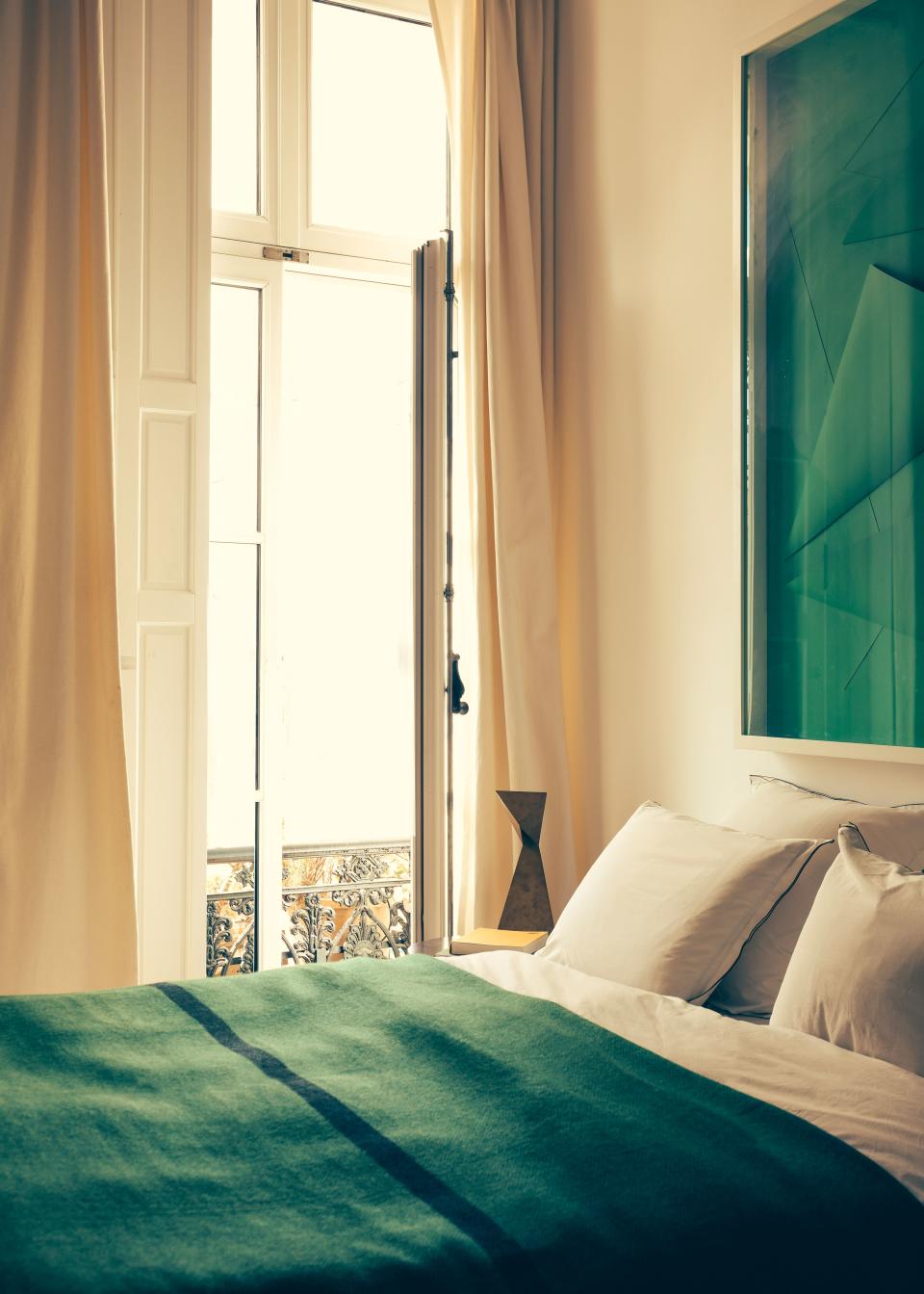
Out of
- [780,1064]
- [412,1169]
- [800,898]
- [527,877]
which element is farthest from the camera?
[527,877]

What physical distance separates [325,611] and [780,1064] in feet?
7.56

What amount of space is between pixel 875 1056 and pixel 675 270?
2112 millimetres

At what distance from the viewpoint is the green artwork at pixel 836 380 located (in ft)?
7.56

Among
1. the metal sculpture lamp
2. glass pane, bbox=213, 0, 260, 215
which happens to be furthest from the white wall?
glass pane, bbox=213, 0, 260, 215

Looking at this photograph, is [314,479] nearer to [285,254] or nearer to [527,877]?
[285,254]

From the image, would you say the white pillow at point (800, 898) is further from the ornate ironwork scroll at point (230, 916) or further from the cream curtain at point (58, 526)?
the ornate ironwork scroll at point (230, 916)

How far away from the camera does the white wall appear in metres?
2.95

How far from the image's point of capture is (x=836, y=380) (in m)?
2.47

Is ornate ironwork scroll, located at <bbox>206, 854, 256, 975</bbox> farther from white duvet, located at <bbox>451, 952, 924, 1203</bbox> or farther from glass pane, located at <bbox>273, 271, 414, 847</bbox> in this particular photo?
white duvet, located at <bbox>451, 952, 924, 1203</bbox>

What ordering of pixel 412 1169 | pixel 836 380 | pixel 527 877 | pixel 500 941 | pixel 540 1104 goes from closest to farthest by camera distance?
pixel 412 1169, pixel 540 1104, pixel 836 380, pixel 500 941, pixel 527 877

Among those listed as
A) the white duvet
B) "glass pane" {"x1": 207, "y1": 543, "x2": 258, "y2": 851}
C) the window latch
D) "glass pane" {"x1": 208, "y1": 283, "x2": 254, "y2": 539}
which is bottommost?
the white duvet

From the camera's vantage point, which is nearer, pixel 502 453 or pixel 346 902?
pixel 502 453

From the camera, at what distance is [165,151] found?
3.21 meters

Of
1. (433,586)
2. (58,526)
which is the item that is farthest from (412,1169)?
(433,586)
